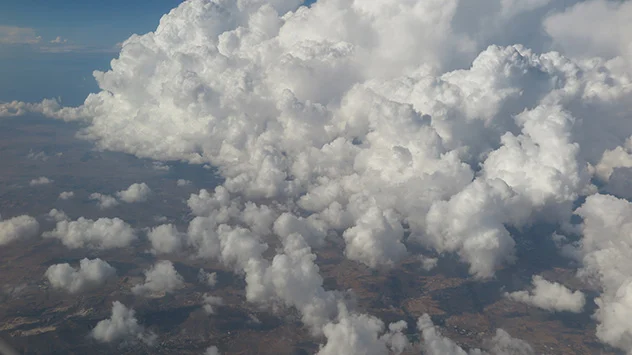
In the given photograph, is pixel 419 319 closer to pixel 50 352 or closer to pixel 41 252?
pixel 50 352

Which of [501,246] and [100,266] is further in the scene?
[501,246]

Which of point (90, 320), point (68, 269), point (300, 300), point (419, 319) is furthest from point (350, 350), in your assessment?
point (68, 269)

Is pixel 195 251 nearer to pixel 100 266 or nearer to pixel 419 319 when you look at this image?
pixel 100 266

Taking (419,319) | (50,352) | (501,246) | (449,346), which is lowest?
(50,352)

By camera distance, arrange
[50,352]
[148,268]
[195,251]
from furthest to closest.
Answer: [195,251] < [148,268] < [50,352]

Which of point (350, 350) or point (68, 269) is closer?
point (350, 350)

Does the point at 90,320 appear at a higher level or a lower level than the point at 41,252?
lower

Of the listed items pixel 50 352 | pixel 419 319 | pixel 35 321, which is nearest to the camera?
pixel 50 352

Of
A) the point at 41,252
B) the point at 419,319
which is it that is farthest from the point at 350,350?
the point at 41,252

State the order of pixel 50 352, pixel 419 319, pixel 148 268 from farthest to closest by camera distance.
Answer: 1. pixel 148 268
2. pixel 419 319
3. pixel 50 352
